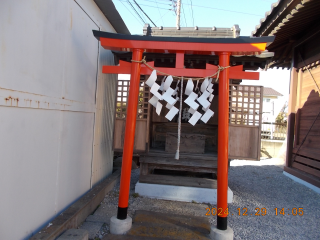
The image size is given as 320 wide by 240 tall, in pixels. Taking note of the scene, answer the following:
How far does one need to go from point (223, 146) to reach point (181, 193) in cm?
198

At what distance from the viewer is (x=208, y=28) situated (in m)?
5.72

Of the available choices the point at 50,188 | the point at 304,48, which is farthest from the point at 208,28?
the point at 50,188

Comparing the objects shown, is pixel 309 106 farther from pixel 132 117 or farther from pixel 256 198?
pixel 132 117

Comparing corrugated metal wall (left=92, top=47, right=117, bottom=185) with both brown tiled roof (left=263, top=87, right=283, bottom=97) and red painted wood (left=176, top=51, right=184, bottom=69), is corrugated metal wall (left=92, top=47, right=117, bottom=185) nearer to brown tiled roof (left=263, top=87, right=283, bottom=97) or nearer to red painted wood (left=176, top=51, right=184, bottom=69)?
red painted wood (left=176, top=51, right=184, bottom=69)

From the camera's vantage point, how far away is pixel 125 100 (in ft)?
15.3

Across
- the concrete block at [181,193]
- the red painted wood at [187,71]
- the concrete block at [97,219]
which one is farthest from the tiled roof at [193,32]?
the concrete block at [97,219]

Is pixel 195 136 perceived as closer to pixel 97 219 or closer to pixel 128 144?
pixel 128 144

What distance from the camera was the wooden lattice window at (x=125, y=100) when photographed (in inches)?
179

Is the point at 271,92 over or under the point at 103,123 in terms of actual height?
over

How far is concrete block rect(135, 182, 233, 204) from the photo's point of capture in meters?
4.50

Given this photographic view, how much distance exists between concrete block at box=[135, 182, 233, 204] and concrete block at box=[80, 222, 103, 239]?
148cm

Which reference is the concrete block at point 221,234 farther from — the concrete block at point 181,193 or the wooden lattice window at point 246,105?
the wooden lattice window at point 246,105

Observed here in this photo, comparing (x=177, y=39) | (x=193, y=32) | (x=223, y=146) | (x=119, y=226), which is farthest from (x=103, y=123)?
(x=193, y=32)

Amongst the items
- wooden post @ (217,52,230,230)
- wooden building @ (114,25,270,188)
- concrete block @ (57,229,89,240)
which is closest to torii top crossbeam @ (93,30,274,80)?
wooden post @ (217,52,230,230)
